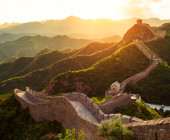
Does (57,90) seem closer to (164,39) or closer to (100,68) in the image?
(100,68)

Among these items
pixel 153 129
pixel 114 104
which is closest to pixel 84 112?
pixel 114 104

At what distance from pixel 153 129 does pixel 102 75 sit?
36451mm

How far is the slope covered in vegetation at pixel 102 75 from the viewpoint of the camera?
Result: 40.1 meters

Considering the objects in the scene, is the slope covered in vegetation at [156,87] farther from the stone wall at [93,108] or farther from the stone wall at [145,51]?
the stone wall at [93,108]

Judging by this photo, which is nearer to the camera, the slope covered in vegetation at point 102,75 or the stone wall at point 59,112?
the stone wall at point 59,112

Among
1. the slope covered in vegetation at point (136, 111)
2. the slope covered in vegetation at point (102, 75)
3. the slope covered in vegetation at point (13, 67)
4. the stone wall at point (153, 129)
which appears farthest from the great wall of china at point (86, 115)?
the slope covered in vegetation at point (13, 67)

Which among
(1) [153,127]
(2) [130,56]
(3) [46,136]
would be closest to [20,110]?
(3) [46,136]

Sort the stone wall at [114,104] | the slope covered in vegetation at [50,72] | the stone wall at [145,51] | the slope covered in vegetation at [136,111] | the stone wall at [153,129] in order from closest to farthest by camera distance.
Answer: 1. the stone wall at [153,129]
2. the slope covered in vegetation at [136,111]
3. the stone wall at [114,104]
4. the stone wall at [145,51]
5. the slope covered in vegetation at [50,72]

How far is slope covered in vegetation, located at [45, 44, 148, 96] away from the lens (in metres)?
40.1

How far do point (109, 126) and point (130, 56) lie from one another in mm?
40331

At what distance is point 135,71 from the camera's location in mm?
39938

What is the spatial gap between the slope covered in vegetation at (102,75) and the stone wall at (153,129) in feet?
103

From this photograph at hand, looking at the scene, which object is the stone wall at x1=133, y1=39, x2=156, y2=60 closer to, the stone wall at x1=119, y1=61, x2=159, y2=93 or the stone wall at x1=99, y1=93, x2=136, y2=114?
the stone wall at x1=119, y1=61, x2=159, y2=93

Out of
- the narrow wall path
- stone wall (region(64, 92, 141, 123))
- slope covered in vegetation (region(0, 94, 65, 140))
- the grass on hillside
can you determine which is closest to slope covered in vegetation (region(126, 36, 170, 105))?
the grass on hillside
